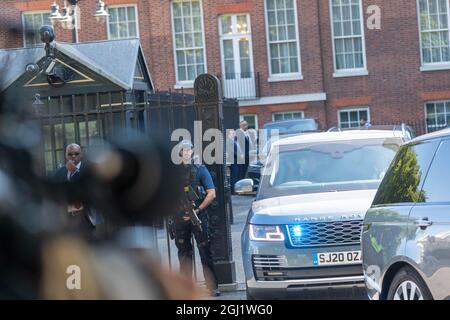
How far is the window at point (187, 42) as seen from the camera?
110 feet

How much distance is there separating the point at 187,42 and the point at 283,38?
3480 millimetres

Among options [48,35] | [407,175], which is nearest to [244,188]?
[407,175]

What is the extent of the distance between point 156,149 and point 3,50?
228mm

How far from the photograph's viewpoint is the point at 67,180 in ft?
3.87

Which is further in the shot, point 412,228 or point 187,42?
point 187,42

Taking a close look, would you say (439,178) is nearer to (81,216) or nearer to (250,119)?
(81,216)

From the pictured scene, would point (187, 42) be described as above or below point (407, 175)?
above

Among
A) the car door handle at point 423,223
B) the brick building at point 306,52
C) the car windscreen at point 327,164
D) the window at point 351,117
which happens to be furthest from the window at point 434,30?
the car door handle at point 423,223

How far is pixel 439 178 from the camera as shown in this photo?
5832 mm

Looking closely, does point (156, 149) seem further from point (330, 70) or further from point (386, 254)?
point (330, 70)

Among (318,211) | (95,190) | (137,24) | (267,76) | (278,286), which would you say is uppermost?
(137,24)

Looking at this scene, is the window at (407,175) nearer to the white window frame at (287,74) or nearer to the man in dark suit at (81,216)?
the man in dark suit at (81,216)

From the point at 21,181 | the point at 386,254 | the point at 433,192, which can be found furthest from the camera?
the point at 386,254
